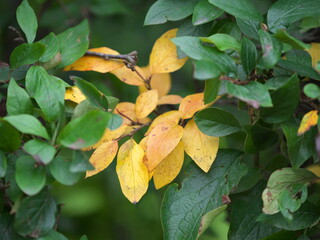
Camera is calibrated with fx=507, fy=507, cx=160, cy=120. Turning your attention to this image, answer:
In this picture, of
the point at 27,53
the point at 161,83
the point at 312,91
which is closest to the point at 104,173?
the point at 161,83

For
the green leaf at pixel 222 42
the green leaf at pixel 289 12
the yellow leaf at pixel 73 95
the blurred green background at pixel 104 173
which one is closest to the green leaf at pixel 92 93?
the yellow leaf at pixel 73 95

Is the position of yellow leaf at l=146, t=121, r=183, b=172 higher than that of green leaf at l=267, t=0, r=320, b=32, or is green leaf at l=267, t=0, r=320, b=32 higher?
green leaf at l=267, t=0, r=320, b=32

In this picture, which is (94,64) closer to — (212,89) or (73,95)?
(73,95)

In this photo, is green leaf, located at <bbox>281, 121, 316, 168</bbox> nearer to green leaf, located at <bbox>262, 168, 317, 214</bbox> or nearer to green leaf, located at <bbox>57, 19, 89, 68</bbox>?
green leaf, located at <bbox>262, 168, 317, 214</bbox>

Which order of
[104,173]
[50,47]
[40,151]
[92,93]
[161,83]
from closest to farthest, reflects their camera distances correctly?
[40,151]
[92,93]
[50,47]
[161,83]
[104,173]

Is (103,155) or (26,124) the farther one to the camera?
(103,155)

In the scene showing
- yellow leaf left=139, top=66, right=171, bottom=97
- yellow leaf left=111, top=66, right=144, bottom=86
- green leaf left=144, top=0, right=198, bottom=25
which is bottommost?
yellow leaf left=139, top=66, right=171, bottom=97

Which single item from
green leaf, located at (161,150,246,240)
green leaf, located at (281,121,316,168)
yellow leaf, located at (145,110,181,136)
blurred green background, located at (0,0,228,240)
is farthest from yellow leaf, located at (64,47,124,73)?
blurred green background, located at (0,0,228,240)
